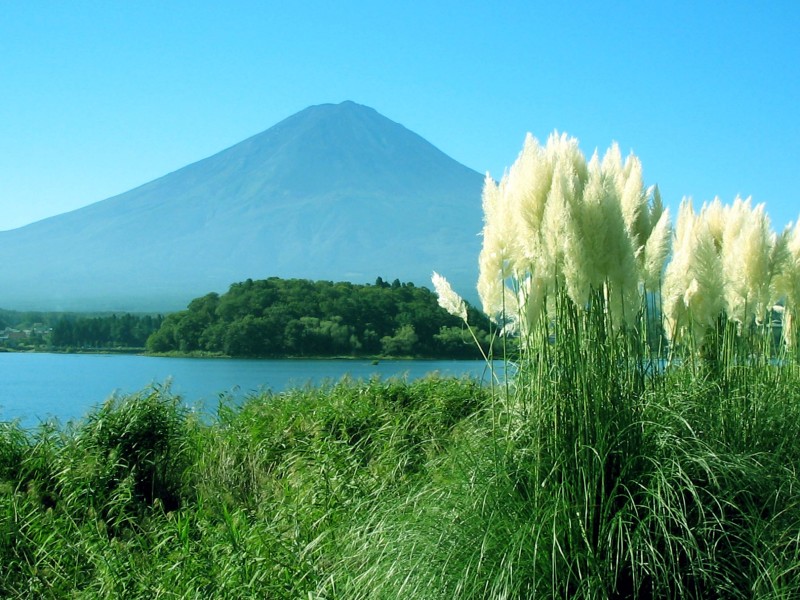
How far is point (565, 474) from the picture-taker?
118 inches

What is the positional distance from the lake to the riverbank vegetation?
104cm

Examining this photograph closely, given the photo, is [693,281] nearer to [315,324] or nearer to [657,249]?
[657,249]

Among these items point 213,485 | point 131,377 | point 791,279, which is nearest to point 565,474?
point 791,279

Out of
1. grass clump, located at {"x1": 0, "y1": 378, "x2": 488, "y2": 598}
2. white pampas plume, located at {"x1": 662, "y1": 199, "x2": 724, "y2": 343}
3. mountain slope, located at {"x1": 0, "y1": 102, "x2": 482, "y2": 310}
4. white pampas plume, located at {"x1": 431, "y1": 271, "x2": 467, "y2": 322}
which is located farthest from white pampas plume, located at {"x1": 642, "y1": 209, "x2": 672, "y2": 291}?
mountain slope, located at {"x1": 0, "y1": 102, "x2": 482, "y2": 310}

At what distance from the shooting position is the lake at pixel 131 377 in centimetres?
646

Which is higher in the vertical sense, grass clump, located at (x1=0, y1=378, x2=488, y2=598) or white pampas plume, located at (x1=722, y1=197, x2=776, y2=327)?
white pampas plume, located at (x1=722, y1=197, x2=776, y2=327)

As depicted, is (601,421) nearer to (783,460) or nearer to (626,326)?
(626,326)

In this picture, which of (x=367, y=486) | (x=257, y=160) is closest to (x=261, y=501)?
Answer: (x=367, y=486)

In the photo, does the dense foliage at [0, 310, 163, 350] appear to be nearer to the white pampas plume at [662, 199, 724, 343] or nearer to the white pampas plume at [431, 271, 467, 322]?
the white pampas plume at [431, 271, 467, 322]

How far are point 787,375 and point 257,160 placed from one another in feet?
280

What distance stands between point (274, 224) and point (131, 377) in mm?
73178

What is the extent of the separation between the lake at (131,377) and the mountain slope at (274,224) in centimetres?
3879

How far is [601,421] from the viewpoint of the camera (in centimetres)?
309

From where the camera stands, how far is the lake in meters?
6.46
